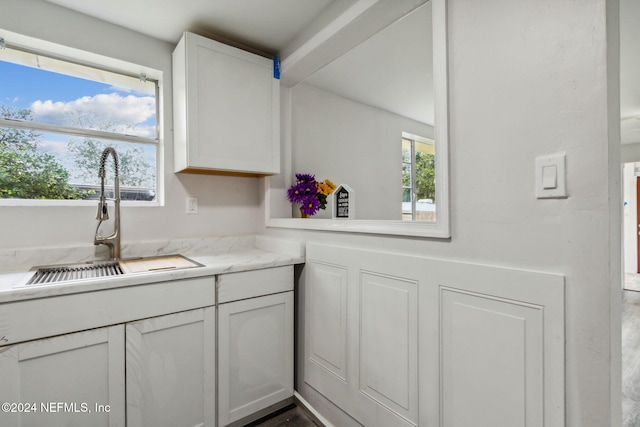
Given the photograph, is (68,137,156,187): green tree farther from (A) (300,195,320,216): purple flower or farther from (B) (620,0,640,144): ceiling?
(B) (620,0,640,144): ceiling

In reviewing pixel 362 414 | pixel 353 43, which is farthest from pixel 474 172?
pixel 362 414

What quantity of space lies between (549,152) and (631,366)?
2409 mm

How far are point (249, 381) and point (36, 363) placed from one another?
87cm

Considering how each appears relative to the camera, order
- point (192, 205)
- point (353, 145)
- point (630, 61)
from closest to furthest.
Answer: point (192, 205) → point (630, 61) → point (353, 145)

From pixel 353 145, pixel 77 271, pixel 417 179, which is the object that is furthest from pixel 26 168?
pixel 417 179

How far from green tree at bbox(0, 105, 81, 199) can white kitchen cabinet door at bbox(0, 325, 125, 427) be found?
97 cm

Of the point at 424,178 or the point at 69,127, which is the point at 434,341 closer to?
the point at 69,127

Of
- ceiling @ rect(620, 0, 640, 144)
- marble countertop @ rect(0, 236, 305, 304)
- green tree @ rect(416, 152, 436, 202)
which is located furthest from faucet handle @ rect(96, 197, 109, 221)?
green tree @ rect(416, 152, 436, 202)

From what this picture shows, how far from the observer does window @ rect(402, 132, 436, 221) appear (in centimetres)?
366

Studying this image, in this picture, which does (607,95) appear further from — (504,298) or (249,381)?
(249,381)

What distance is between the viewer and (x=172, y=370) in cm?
135

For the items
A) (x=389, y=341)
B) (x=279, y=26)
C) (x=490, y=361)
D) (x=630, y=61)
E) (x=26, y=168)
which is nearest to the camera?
(x=490, y=361)

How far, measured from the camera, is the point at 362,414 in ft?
4.64

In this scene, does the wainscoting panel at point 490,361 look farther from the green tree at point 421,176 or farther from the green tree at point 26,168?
the green tree at point 421,176
